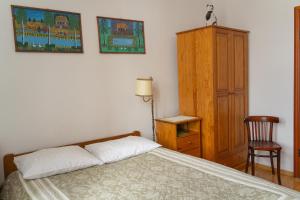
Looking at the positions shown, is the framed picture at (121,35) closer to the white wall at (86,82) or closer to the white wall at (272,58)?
the white wall at (86,82)

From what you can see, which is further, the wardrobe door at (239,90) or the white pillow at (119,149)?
the wardrobe door at (239,90)

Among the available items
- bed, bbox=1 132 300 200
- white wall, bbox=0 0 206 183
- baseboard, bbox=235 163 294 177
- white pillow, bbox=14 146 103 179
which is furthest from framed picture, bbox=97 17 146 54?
baseboard, bbox=235 163 294 177

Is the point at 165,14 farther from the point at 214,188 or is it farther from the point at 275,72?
the point at 214,188

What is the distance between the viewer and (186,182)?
1780mm

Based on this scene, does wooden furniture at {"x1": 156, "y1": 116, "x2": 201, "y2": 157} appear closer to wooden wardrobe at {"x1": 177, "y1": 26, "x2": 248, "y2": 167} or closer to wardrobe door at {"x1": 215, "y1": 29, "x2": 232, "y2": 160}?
wooden wardrobe at {"x1": 177, "y1": 26, "x2": 248, "y2": 167}

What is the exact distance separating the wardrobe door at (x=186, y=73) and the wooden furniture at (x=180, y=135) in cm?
19

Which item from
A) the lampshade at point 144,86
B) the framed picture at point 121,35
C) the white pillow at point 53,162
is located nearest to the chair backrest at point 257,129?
the lampshade at point 144,86

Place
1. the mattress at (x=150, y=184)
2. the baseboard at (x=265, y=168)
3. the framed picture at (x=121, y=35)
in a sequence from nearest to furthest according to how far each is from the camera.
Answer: the mattress at (x=150, y=184)
the framed picture at (x=121, y=35)
the baseboard at (x=265, y=168)

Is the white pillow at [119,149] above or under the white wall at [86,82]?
under

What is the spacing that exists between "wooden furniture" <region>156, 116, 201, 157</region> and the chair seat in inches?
26.4

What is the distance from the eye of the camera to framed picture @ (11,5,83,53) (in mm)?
2273

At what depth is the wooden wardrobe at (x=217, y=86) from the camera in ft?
9.86

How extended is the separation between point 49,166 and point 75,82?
0.95 metres

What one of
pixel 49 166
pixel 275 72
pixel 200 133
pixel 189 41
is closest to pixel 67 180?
pixel 49 166
